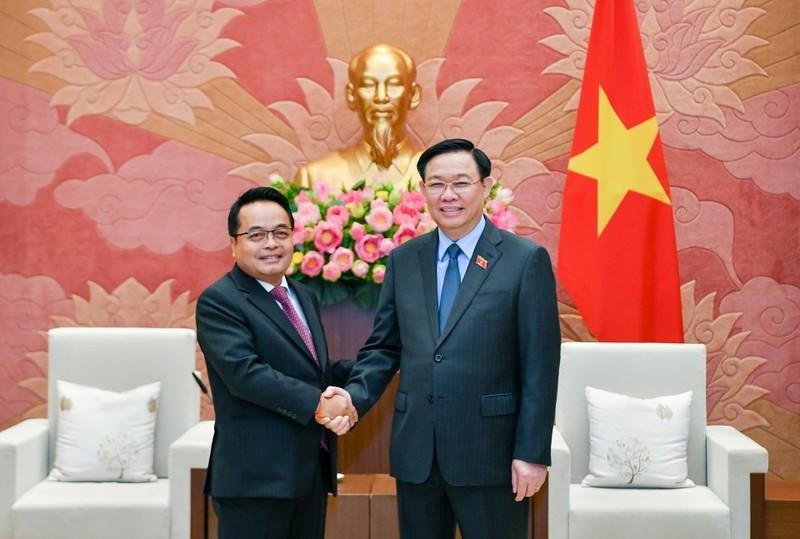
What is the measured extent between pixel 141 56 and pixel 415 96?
131 cm

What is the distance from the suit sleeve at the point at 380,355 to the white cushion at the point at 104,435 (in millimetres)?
1337

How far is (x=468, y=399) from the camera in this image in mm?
2205

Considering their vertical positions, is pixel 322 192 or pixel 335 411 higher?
pixel 322 192

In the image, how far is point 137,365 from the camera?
3.62m

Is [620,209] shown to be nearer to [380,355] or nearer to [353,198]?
[353,198]

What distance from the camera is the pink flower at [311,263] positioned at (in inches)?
130

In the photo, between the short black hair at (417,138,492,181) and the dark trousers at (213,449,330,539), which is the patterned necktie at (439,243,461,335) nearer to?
the short black hair at (417,138,492,181)

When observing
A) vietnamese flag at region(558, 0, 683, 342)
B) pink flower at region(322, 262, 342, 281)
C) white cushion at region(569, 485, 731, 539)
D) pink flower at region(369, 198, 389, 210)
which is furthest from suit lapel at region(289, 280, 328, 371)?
vietnamese flag at region(558, 0, 683, 342)

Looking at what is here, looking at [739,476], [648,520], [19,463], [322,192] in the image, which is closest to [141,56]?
[322,192]

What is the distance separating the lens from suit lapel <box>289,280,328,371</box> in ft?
7.97

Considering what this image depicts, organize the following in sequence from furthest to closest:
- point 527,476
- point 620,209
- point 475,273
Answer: point 620,209 → point 475,273 → point 527,476

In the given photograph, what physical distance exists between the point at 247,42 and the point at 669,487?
267cm

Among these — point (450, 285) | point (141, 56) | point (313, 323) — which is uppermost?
point (141, 56)

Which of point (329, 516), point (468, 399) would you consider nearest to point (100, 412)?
point (329, 516)
